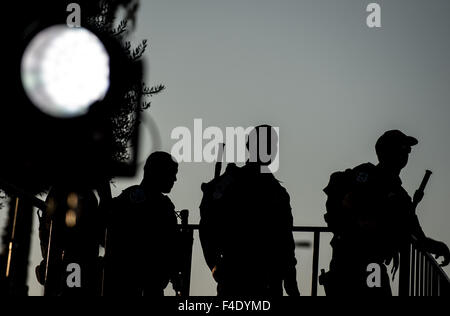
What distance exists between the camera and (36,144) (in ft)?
18.7

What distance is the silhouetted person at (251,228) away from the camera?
26.3 feet

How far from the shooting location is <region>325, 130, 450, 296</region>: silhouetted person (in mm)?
8414

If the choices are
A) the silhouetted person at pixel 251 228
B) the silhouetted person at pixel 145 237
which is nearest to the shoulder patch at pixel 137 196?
the silhouetted person at pixel 145 237

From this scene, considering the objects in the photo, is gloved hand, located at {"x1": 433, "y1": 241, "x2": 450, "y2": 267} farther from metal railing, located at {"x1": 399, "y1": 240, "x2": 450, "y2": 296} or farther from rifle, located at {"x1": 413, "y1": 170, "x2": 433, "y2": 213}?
rifle, located at {"x1": 413, "y1": 170, "x2": 433, "y2": 213}

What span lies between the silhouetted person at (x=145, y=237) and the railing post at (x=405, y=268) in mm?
1830

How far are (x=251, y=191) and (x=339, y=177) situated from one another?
47.4 inches

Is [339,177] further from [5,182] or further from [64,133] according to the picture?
[64,133]

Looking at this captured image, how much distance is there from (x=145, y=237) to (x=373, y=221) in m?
1.68

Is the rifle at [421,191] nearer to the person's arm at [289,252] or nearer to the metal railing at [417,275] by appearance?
the metal railing at [417,275]

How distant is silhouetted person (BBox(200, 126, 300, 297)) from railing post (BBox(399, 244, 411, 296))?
1.19m

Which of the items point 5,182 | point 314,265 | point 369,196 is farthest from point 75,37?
point 314,265

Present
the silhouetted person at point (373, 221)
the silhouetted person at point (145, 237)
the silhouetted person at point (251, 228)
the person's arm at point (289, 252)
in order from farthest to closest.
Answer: the silhouetted person at point (373, 221)
the silhouetted person at point (145, 237)
the person's arm at point (289, 252)
the silhouetted person at point (251, 228)

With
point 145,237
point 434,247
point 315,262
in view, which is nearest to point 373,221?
point 434,247

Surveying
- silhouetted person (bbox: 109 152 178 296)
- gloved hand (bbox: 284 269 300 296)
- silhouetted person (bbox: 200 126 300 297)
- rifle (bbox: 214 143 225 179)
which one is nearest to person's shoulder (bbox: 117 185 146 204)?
silhouetted person (bbox: 109 152 178 296)
